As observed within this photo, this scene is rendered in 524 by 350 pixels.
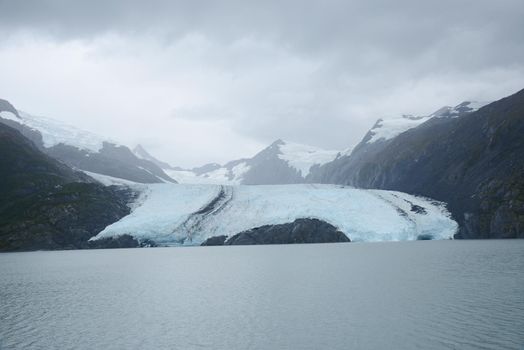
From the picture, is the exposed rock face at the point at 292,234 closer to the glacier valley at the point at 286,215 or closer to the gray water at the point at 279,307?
the glacier valley at the point at 286,215

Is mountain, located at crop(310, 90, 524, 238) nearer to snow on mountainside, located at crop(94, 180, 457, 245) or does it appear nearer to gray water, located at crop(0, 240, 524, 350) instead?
snow on mountainside, located at crop(94, 180, 457, 245)

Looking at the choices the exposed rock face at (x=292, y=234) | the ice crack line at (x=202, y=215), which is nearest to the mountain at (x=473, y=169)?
the exposed rock face at (x=292, y=234)

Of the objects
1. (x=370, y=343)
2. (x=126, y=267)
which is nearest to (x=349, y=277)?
(x=370, y=343)

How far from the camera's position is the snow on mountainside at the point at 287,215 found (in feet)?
336

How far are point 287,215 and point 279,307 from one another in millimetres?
72798

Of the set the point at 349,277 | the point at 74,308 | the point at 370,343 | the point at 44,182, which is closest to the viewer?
the point at 370,343

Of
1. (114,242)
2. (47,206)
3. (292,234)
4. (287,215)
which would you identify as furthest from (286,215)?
(47,206)

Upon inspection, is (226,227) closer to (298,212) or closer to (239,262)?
(298,212)

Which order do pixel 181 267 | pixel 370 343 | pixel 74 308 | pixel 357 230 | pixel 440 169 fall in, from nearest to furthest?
1. pixel 370 343
2. pixel 74 308
3. pixel 181 267
4. pixel 357 230
5. pixel 440 169

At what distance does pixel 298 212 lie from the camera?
104 meters

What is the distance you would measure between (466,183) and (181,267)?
266 ft

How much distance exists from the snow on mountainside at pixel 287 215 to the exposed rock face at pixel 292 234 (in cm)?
119

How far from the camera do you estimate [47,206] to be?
106625mm

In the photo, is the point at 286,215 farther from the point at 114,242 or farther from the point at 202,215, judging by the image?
the point at 114,242
